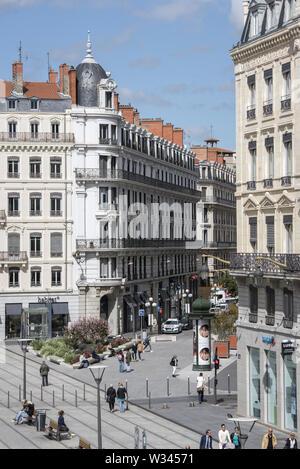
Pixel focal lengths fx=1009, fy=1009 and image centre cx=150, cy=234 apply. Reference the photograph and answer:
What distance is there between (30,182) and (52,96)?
7.43m

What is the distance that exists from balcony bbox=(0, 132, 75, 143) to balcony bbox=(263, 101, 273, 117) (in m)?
38.8

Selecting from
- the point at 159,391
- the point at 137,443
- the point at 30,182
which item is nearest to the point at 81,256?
the point at 30,182

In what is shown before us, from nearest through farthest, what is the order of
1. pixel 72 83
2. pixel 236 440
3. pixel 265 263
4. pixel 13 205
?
1. pixel 236 440
2. pixel 265 263
3. pixel 13 205
4. pixel 72 83

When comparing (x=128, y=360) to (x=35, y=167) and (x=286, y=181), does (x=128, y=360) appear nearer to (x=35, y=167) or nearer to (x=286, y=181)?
(x=286, y=181)

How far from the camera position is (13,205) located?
8062cm

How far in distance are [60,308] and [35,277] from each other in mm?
3207

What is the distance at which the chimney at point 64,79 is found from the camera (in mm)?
82938

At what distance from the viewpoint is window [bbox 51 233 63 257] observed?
81.1 m

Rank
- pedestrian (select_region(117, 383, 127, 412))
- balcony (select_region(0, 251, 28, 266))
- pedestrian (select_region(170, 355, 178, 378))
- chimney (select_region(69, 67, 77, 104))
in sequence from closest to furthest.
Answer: pedestrian (select_region(117, 383, 127, 412)) → pedestrian (select_region(170, 355, 178, 378)) → balcony (select_region(0, 251, 28, 266)) → chimney (select_region(69, 67, 77, 104))

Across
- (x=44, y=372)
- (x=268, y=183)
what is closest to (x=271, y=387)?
(x=268, y=183)

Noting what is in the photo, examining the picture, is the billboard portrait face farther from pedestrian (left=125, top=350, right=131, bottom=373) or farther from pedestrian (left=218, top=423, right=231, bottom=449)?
pedestrian (left=218, top=423, right=231, bottom=449)

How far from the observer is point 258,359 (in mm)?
44969

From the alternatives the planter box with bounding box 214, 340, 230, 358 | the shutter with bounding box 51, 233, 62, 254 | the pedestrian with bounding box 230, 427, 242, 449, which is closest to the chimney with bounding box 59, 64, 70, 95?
the shutter with bounding box 51, 233, 62, 254

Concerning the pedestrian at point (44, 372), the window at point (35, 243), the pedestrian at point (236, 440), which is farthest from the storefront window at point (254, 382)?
the window at point (35, 243)
